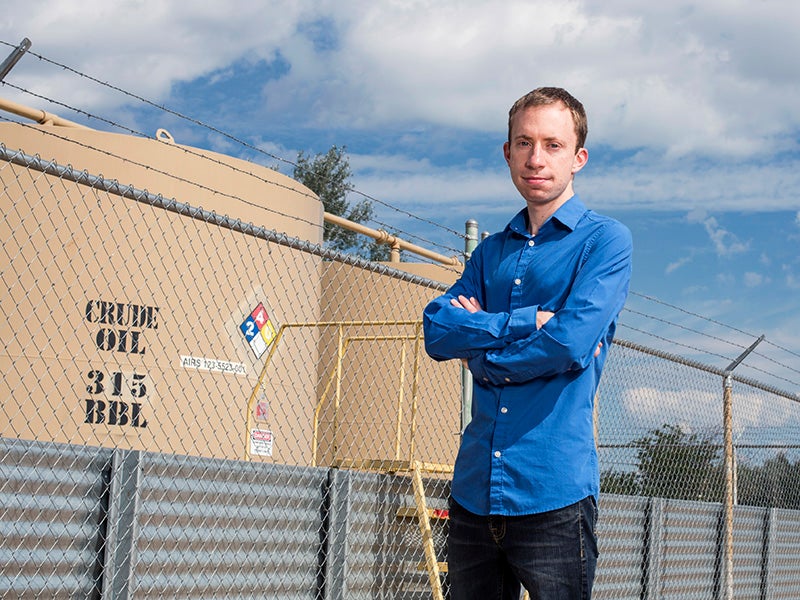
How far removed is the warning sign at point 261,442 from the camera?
9658 millimetres

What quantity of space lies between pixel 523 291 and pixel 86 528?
6.24 ft

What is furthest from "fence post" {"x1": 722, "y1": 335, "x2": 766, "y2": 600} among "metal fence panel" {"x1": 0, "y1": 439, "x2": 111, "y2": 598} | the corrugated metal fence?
"metal fence panel" {"x1": 0, "y1": 439, "x2": 111, "y2": 598}

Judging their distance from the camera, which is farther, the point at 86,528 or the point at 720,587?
the point at 720,587

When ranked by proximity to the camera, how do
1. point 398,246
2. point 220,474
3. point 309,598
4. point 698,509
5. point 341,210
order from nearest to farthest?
1. point 220,474
2. point 309,598
3. point 698,509
4. point 398,246
5. point 341,210

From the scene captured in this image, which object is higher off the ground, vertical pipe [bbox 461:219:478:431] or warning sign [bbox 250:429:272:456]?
vertical pipe [bbox 461:219:478:431]

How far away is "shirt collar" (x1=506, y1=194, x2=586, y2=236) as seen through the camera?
121 inches

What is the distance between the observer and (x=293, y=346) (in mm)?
9836

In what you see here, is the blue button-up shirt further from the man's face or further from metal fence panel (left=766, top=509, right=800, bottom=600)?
metal fence panel (left=766, top=509, right=800, bottom=600)

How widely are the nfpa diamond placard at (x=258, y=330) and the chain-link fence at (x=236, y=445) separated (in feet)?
0.06

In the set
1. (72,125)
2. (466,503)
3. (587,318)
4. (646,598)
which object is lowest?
(646,598)

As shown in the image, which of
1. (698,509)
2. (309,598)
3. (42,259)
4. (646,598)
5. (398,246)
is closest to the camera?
(309,598)

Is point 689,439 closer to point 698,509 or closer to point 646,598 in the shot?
point 698,509

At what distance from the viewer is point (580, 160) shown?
314 centimetres

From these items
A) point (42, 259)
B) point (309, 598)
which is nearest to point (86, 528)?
point (309, 598)
